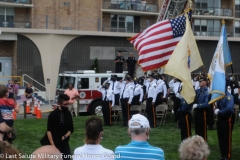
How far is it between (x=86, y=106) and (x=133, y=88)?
558 cm

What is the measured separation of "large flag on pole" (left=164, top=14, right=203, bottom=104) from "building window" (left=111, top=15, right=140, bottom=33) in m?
34.1

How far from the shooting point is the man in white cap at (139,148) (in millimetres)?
5707

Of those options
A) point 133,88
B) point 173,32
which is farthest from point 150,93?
point 173,32

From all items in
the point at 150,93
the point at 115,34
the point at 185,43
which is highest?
the point at 115,34

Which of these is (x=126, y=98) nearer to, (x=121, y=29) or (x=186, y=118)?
(x=186, y=118)

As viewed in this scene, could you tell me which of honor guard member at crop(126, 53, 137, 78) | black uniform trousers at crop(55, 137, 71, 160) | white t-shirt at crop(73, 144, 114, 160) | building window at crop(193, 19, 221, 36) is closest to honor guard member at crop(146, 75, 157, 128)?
black uniform trousers at crop(55, 137, 71, 160)

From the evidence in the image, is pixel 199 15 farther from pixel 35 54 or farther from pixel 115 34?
pixel 35 54

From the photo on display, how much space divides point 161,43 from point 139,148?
10744mm

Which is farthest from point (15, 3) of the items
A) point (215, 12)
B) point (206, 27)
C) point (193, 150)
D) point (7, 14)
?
point (193, 150)

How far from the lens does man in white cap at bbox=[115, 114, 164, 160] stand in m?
5.71

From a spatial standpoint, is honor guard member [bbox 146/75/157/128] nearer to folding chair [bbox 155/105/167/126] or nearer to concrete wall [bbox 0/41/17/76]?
folding chair [bbox 155/105/167/126]

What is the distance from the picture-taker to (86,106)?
24.5 metres

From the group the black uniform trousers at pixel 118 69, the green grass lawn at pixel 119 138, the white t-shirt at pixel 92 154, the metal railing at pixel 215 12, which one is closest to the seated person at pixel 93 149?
the white t-shirt at pixel 92 154

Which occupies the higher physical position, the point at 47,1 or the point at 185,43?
the point at 47,1
